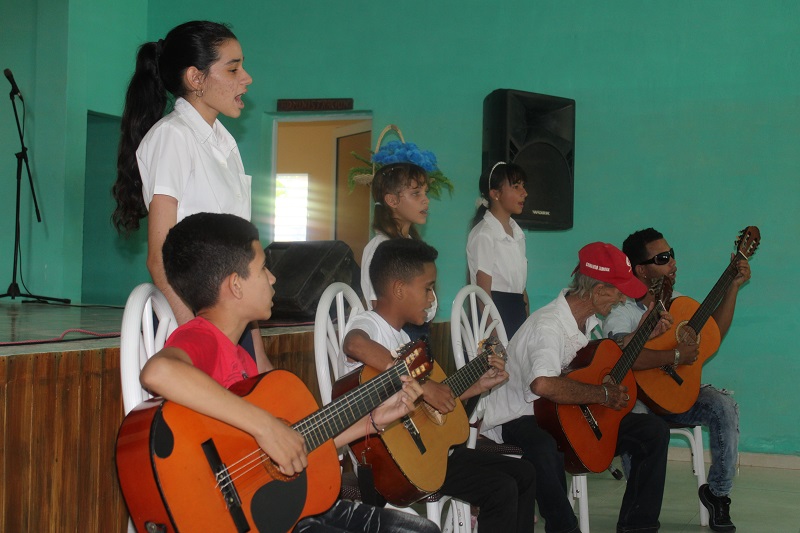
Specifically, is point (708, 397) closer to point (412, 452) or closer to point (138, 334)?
point (412, 452)

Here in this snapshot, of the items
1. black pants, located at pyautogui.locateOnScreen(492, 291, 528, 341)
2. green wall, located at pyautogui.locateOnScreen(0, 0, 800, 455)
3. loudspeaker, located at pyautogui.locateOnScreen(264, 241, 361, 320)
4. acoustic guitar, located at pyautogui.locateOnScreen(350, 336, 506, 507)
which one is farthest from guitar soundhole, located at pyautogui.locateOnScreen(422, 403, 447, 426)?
green wall, located at pyautogui.locateOnScreen(0, 0, 800, 455)

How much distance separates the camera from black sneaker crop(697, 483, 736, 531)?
342 centimetres

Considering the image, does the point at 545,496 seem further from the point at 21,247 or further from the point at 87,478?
the point at 21,247

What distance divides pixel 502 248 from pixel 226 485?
2.71 meters

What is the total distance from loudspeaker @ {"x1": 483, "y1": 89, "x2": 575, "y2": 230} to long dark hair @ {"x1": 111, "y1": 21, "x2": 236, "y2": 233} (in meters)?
2.91

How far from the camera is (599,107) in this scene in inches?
211

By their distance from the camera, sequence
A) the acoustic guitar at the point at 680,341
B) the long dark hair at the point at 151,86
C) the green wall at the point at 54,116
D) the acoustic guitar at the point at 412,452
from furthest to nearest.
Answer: the green wall at the point at 54,116 < the acoustic guitar at the point at 680,341 < the acoustic guitar at the point at 412,452 < the long dark hair at the point at 151,86

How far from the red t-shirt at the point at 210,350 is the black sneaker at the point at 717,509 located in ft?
7.95

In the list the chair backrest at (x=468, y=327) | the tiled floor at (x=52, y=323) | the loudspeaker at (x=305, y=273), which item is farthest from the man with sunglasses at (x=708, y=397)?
the tiled floor at (x=52, y=323)

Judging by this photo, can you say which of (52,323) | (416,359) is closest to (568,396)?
(416,359)

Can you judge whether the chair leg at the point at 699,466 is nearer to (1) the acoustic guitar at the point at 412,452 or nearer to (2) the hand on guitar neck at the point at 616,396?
(2) the hand on guitar neck at the point at 616,396

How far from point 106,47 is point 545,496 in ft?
17.1

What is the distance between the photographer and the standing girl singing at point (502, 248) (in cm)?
400

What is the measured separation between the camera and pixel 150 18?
6.68 metres
